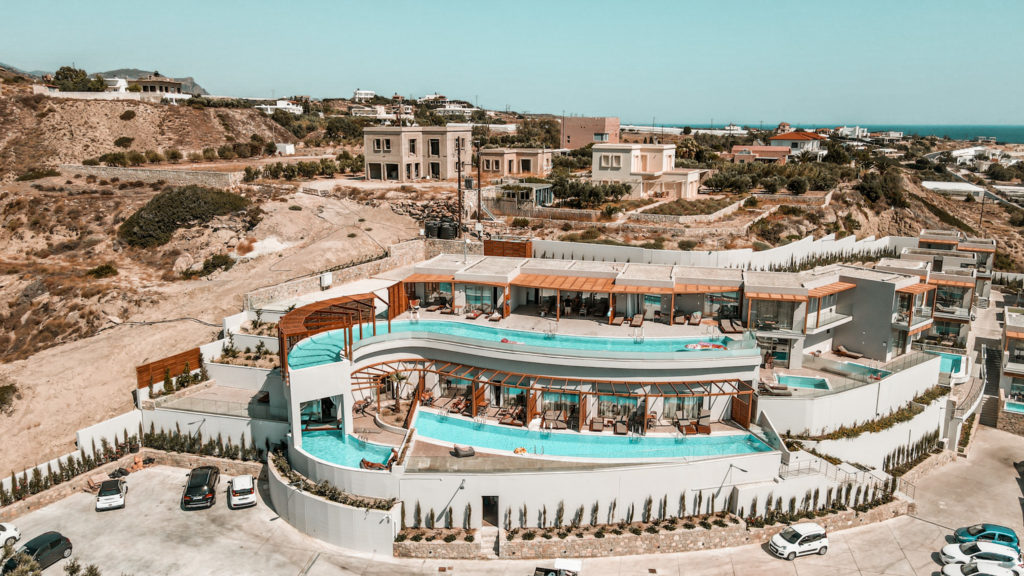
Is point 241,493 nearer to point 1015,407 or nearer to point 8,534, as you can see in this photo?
point 8,534

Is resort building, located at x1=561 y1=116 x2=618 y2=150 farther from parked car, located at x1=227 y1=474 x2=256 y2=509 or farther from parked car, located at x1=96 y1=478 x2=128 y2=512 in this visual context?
parked car, located at x1=96 y1=478 x2=128 y2=512

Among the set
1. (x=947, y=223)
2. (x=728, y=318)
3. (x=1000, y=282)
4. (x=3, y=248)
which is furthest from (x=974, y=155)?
(x=3, y=248)

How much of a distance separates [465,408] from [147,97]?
78.0 m

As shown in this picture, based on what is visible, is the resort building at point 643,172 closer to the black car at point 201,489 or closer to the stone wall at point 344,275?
the stone wall at point 344,275

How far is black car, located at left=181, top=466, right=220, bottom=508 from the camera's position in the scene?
23484mm

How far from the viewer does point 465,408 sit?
84.2ft

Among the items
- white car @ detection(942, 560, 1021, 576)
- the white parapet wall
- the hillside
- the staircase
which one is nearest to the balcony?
the staircase

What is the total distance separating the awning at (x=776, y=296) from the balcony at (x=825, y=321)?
225 centimetres

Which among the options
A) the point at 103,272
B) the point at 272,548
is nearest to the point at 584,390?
the point at 272,548

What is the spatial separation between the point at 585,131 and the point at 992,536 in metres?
77.9

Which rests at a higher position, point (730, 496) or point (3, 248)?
point (3, 248)

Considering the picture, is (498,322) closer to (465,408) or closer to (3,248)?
(465,408)

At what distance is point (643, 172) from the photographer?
5731 centimetres

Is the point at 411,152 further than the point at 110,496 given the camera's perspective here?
Yes
